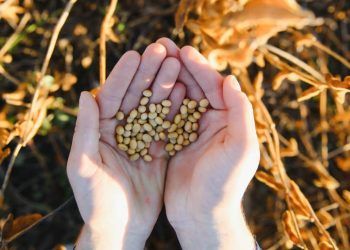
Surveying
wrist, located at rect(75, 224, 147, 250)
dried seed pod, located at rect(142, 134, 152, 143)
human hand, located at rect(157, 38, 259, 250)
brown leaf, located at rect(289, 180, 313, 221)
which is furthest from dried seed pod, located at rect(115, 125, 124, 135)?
brown leaf, located at rect(289, 180, 313, 221)

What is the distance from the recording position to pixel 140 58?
1.66m

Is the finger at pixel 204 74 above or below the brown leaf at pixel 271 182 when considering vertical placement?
above

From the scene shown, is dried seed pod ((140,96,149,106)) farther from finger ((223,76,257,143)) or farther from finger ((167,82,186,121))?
finger ((223,76,257,143))

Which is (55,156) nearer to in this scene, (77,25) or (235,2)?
(77,25)

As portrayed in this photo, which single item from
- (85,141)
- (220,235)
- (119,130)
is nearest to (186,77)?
(119,130)

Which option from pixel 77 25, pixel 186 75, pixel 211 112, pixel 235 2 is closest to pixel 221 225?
pixel 211 112

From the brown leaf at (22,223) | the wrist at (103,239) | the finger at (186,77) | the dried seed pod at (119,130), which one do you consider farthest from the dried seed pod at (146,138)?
the brown leaf at (22,223)

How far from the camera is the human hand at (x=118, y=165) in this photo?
1.57 meters

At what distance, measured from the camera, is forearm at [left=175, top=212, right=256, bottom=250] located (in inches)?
67.6

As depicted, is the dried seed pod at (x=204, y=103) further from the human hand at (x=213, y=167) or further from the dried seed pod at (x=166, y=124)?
the dried seed pod at (x=166, y=124)

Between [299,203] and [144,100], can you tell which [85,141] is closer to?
[144,100]

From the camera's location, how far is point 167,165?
1865 millimetres

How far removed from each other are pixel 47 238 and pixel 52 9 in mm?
1092

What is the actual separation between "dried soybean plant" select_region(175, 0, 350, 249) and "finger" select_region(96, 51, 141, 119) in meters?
0.19
